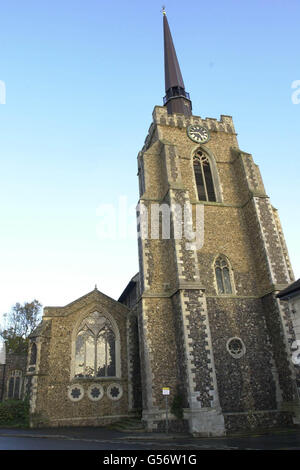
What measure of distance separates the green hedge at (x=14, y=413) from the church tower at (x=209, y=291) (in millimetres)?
7361

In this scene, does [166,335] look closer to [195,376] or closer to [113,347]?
[195,376]

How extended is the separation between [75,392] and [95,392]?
1.13 meters

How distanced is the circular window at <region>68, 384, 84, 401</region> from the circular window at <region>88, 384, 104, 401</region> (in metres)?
0.48

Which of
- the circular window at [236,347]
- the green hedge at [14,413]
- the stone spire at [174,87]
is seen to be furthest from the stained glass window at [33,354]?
the stone spire at [174,87]

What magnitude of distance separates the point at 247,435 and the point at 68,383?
32.9 feet

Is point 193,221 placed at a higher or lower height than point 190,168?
lower

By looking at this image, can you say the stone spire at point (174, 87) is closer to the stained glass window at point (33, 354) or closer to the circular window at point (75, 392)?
the stained glass window at point (33, 354)

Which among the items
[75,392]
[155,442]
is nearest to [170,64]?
[75,392]

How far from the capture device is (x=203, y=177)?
814 inches

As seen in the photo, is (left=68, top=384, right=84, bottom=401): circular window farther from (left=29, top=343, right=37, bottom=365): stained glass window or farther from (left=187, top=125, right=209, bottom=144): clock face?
(left=187, top=125, right=209, bottom=144): clock face

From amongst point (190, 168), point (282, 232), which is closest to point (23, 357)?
point (190, 168)

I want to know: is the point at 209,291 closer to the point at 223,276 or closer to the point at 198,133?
the point at 223,276

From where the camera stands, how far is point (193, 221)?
60.3 feet

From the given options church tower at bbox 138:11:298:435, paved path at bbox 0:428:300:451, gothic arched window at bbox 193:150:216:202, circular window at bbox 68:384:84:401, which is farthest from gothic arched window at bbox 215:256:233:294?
circular window at bbox 68:384:84:401
